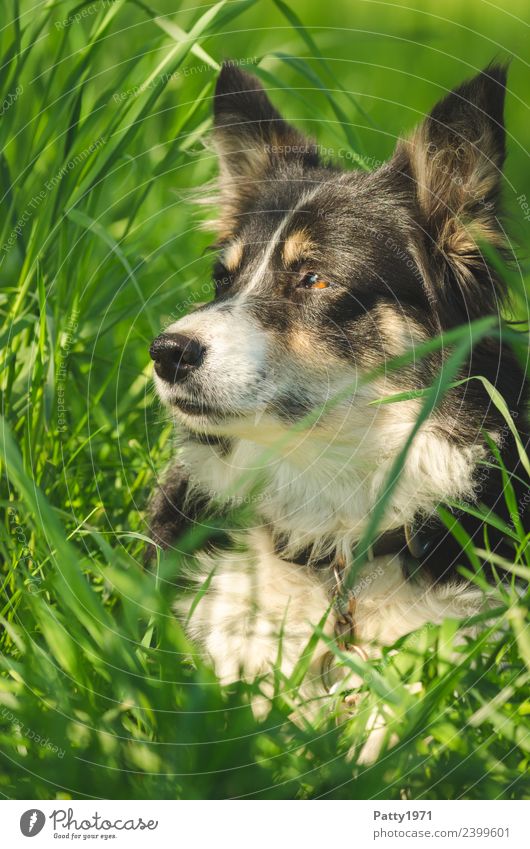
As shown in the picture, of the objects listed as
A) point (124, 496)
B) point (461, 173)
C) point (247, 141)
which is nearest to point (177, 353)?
point (124, 496)

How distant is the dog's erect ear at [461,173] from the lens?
9.40 feet

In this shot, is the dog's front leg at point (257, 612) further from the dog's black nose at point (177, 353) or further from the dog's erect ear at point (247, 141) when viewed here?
the dog's erect ear at point (247, 141)

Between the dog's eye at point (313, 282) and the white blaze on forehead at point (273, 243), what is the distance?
0.52 ft

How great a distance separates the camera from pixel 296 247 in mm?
3242

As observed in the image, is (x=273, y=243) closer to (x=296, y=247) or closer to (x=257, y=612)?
(x=296, y=247)

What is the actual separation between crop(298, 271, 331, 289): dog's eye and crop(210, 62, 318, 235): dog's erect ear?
2.27ft

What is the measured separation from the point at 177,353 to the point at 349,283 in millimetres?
624

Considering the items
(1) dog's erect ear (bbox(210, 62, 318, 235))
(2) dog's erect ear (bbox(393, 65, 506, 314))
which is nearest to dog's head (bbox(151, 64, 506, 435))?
(2) dog's erect ear (bbox(393, 65, 506, 314))

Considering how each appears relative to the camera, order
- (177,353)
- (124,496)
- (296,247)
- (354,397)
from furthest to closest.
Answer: (124,496) → (296,247) → (354,397) → (177,353)

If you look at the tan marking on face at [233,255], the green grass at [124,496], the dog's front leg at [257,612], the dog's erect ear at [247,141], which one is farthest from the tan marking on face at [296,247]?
the dog's front leg at [257,612]

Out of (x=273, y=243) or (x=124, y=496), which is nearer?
(x=273, y=243)

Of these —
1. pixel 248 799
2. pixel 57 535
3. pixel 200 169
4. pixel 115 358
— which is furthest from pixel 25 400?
pixel 200 169

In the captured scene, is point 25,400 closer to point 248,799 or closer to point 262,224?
point 262,224

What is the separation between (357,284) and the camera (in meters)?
3.11
